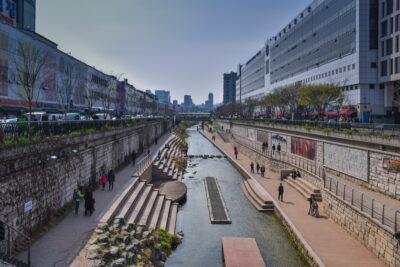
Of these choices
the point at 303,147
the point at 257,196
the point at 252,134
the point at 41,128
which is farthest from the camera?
the point at 252,134

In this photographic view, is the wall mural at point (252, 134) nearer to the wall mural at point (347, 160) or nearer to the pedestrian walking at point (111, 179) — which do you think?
the wall mural at point (347, 160)

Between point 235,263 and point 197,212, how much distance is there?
10.4 meters

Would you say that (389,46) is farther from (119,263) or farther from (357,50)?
(119,263)

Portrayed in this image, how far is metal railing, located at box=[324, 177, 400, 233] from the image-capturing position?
585 inches

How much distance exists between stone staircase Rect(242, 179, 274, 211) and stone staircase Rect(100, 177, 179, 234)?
→ 725 centimetres

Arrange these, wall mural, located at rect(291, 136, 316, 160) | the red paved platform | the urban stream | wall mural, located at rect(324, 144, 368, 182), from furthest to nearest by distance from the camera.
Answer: wall mural, located at rect(291, 136, 316, 160), wall mural, located at rect(324, 144, 368, 182), the urban stream, the red paved platform

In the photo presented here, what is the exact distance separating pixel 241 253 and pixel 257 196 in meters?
12.0

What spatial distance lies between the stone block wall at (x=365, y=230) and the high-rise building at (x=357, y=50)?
4163 centimetres

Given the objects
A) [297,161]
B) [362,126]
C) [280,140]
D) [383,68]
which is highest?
[383,68]

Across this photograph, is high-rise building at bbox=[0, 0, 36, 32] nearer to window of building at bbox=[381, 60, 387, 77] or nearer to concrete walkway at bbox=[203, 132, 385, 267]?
concrete walkway at bbox=[203, 132, 385, 267]

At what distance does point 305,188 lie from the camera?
29.0 meters

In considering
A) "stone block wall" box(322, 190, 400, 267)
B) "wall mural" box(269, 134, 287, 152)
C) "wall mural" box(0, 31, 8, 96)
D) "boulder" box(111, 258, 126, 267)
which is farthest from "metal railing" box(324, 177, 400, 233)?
"wall mural" box(0, 31, 8, 96)

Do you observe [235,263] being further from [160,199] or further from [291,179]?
[291,179]

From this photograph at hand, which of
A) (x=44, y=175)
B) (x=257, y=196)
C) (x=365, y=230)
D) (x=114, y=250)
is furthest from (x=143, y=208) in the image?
(x=365, y=230)
